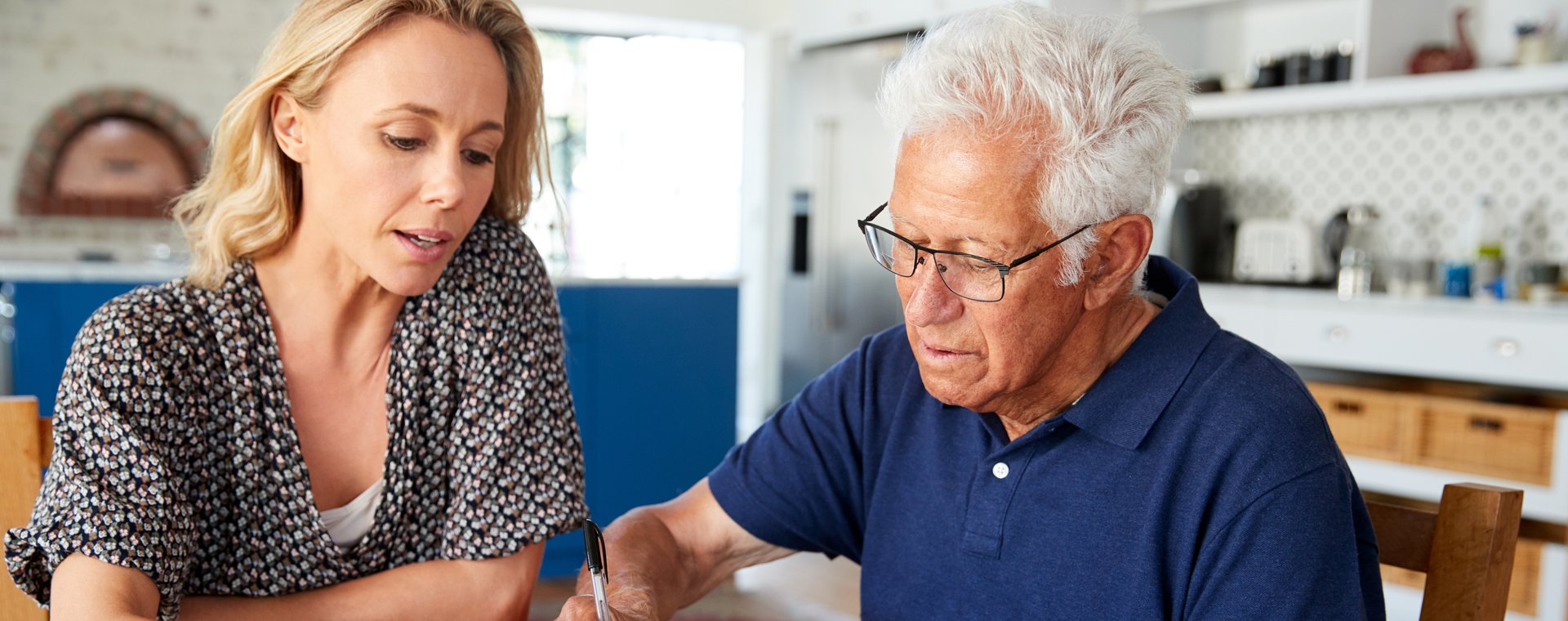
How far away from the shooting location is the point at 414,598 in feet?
3.98

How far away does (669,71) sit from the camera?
23.1 feet

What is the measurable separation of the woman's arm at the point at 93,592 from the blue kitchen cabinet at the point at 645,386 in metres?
2.61

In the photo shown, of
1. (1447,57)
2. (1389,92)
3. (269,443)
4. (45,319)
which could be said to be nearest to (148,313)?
(269,443)

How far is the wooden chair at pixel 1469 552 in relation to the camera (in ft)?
3.34

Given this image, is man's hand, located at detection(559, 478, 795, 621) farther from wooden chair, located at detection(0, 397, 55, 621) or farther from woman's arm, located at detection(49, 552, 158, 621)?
wooden chair, located at detection(0, 397, 55, 621)

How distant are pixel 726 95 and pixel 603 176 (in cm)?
86

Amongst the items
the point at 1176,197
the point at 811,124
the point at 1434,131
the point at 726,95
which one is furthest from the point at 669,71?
the point at 1434,131

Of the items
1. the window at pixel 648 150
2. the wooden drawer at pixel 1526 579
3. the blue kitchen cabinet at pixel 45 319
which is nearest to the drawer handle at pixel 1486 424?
the wooden drawer at pixel 1526 579

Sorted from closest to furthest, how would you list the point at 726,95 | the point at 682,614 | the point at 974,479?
the point at 974,479, the point at 682,614, the point at 726,95

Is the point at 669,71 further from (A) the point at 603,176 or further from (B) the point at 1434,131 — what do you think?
(B) the point at 1434,131

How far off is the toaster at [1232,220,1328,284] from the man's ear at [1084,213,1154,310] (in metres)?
3.32

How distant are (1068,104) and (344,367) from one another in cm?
80

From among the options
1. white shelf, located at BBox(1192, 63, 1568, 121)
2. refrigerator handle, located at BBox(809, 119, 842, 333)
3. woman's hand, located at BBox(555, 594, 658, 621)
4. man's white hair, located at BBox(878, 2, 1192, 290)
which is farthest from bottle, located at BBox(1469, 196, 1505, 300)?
woman's hand, located at BBox(555, 594, 658, 621)

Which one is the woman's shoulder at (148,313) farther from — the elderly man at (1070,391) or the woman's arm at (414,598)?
the elderly man at (1070,391)
